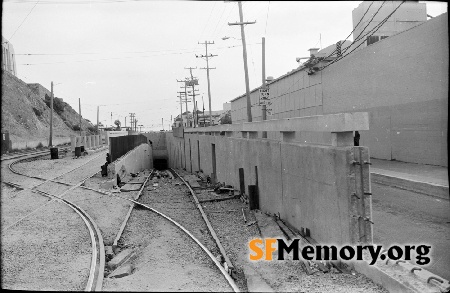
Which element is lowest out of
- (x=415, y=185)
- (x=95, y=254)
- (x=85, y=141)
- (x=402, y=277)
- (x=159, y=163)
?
(x=159, y=163)

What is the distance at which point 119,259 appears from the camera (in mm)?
7730

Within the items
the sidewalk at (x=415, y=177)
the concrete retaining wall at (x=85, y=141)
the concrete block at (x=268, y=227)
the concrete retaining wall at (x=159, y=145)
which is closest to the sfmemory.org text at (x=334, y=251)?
the concrete block at (x=268, y=227)

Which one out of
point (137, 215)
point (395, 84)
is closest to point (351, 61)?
point (395, 84)

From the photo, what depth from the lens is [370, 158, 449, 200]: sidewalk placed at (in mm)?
11539

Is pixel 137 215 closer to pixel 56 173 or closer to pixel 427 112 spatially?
pixel 427 112

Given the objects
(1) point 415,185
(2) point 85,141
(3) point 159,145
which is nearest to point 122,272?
(1) point 415,185

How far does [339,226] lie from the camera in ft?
22.6

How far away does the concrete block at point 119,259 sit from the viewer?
750 centimetres

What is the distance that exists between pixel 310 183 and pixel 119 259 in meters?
3.91

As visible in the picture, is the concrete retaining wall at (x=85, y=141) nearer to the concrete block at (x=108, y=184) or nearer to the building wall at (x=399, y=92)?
the concrete block at (x=108, y=184)

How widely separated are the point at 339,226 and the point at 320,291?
4.29ft

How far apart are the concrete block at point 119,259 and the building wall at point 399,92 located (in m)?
9.15

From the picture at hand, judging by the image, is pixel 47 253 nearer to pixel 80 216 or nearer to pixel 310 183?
pixel 80 216

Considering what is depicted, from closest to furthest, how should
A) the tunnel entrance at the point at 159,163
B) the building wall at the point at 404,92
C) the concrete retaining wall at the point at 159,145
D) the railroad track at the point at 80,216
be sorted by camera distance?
the railroad track at the point at 80,216
the building wall at the point at 404,92
the tunnel entrance at the point at 159,163
the concrete retaining wall at the point at 159,145
